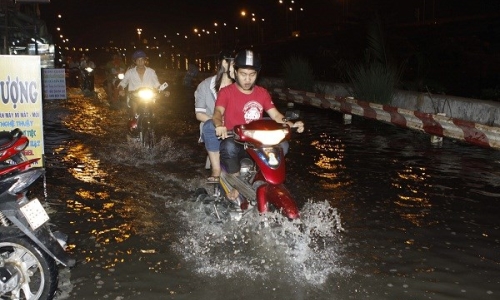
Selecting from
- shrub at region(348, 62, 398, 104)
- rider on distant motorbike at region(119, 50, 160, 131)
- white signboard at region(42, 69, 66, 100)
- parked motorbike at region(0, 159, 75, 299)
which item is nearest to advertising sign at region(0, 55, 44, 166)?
parked motorbike at region(0, 159, 75, 299)

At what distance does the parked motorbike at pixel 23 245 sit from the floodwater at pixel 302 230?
0.55 m

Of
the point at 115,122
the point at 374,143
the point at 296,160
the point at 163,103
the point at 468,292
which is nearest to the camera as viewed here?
the point at 468,292

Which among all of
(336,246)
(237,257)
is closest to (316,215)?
(336,246)

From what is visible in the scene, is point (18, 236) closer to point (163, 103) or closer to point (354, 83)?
point (354, 83)

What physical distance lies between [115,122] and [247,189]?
35.6 ft

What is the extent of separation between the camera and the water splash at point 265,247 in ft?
16.2

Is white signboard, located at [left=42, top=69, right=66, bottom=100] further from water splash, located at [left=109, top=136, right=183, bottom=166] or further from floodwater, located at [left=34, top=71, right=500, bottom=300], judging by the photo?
floodwater, located at [left=34, top=71, right=500, bottom=300]

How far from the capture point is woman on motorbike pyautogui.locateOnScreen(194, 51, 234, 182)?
6633 mm

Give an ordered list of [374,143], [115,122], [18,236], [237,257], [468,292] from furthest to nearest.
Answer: [115,122] → [374,143] → [237,257] → [468,292] → [18,236]

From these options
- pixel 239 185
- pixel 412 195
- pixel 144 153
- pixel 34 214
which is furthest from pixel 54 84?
pixel 34 214

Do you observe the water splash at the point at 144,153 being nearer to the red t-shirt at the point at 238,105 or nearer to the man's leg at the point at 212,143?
the man's leg at the point at 212,143

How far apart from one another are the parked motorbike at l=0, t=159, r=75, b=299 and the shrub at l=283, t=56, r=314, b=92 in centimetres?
1861

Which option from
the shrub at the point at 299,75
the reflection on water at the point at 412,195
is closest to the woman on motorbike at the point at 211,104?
the reflection on water at the point at 412,195

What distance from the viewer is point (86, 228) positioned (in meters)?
6.21
